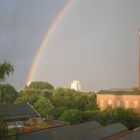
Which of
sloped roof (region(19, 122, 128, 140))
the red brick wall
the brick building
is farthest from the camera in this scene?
the brick building

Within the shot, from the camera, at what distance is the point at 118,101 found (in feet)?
209

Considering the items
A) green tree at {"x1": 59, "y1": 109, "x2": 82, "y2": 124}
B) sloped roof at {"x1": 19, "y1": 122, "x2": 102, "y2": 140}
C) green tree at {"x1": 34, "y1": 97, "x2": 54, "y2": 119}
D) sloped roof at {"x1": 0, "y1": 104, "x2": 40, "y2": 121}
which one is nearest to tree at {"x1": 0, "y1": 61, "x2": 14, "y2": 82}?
sloped roof at {"x1": 19, "y1": 122, "x2": 102, "y2": 140}

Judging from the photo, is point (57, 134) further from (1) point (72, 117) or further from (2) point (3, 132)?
(1) point (72, 117)

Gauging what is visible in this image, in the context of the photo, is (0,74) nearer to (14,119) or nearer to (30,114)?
(14,119)

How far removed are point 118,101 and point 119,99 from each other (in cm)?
44

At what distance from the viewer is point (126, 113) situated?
143ft

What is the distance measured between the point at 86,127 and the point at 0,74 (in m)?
19.4

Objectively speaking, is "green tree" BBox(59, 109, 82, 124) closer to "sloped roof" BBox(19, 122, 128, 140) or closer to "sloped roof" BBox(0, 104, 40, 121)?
"sloped roof" BBox(0, 104, 40, 121)

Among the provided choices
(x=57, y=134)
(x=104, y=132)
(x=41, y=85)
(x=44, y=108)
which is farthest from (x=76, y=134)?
(x=41, y=85)

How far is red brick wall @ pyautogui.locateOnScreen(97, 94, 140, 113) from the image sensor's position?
60.6m

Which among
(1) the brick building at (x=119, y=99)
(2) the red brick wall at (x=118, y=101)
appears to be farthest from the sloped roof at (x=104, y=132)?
(1) the brick building at (x=119, y=99)

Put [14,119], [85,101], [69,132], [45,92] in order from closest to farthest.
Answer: [69,132] → [14,119] → [85,101] → [45,92]

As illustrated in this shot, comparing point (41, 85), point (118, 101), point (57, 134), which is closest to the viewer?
point (57, 134)

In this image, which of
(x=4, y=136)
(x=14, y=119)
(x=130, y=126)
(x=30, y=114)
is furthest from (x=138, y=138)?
(x=130, y=126)
